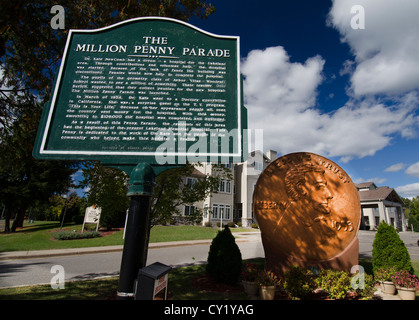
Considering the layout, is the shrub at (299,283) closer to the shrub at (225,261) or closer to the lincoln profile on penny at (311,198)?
the lincoln profile on penny at (311,198)

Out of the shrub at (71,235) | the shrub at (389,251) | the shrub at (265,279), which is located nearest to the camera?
the shrub at (265,279)

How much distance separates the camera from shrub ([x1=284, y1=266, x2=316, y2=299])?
5438 millimetres

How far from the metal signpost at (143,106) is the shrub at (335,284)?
16.1ft

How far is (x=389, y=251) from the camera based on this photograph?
7262 mm

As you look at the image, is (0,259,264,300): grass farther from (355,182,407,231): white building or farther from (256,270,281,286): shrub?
(355,182,407,231): white building

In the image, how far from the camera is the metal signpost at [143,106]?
271 cm

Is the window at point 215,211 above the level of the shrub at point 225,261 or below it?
above

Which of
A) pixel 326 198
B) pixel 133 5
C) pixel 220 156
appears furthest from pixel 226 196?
pixel 220 156

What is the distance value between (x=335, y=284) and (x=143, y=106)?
19.6 ft

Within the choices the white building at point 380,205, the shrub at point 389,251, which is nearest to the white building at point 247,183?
the white building at point 380,205

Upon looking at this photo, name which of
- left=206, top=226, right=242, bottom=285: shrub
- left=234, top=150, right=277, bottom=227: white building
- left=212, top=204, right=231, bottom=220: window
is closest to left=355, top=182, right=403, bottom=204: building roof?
left=234, top=150, right=277, bottom=227: white building

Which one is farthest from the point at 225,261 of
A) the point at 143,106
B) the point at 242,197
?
the point at 242,197

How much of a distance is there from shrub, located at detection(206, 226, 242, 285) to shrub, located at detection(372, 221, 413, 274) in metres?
4.62
